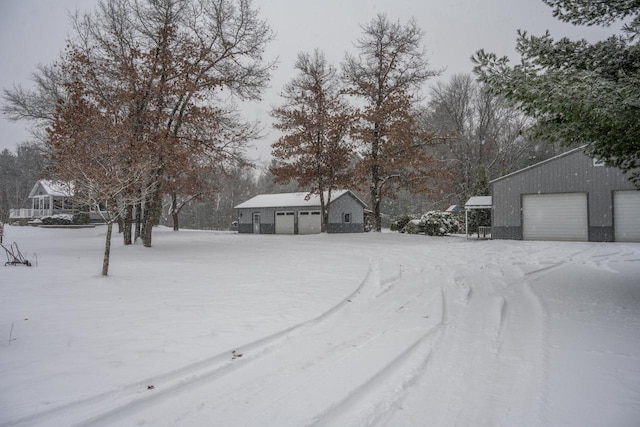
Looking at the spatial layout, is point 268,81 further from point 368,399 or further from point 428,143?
point 368,399

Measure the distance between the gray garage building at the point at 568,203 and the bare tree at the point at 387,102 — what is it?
5.10 metres

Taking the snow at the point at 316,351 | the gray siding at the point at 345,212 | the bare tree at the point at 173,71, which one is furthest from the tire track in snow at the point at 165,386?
the gray siding at the point at 345,212

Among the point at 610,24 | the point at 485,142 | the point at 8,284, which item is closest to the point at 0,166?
the point at 8,284

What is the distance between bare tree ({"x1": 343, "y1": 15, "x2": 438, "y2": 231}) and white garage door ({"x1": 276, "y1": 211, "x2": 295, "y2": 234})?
7.73 metres

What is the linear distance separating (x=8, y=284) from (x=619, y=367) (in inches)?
369

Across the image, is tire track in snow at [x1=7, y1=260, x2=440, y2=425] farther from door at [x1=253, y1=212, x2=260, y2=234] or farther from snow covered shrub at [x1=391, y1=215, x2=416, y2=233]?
door at [x1=253, y1=212, x2=260, y2=234]

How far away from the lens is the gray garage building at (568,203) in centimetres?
1616

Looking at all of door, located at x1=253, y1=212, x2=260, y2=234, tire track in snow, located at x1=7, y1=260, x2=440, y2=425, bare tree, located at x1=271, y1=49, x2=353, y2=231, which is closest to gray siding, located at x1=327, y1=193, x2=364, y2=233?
bare tree, located at x1=271, y1=49, x2=353, y2=231

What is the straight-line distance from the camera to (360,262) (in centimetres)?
1070

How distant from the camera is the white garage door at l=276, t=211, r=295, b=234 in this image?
92.9 feet

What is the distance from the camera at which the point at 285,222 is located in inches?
1128

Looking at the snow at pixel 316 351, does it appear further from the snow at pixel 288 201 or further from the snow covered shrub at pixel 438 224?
the snow at pixel 288 201

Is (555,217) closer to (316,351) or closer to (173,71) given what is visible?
(316,351)

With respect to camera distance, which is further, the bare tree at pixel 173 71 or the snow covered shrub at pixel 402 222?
the snow covered shrub at pixel 402 222
